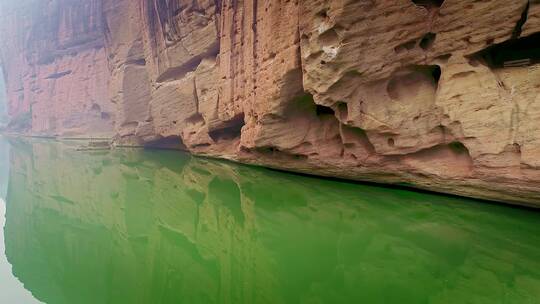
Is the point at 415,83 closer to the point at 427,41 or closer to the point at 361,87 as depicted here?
the point at 427,41

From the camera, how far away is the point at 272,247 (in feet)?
13.1

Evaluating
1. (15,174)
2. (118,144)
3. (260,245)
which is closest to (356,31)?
(260,245)

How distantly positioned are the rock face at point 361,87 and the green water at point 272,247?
79 cm

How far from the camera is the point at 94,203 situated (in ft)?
23.1

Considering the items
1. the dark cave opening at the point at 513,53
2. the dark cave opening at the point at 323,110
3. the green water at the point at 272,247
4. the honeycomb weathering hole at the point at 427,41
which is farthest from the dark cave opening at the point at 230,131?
the dark cave opening at the point at 513,53

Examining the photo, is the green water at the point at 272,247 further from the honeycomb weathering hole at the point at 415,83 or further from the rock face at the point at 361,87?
the honeycomb weathering hole at the point at 415,83

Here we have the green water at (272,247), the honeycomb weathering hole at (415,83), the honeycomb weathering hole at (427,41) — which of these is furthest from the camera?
the honeycomb weathering hole at (415,83)

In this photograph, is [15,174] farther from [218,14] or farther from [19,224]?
[218,14]

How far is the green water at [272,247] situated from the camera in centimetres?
295

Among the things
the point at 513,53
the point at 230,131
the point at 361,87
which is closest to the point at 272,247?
the point at 361,87

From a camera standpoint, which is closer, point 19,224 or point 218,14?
point 19,224

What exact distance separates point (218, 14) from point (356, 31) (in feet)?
25.2

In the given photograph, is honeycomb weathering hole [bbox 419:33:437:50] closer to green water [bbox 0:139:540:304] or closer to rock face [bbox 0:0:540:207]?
rock face [bbox 0:0:540:207]

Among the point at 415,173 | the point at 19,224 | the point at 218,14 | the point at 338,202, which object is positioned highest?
the point at 218,14
